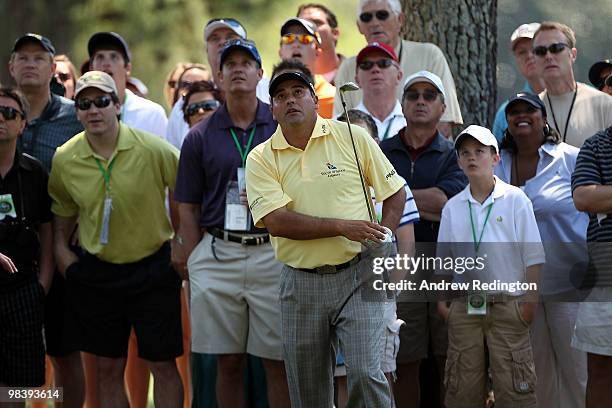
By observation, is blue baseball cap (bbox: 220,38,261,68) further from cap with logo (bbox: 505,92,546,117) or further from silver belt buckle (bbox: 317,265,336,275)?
silver belt buckle (bbox: 317,265,336,275)

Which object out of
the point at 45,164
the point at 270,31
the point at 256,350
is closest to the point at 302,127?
the point at 256,350

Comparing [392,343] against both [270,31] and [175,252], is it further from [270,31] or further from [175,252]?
[270,31]

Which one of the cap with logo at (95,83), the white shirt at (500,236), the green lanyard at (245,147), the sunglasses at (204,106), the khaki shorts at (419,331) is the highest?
the cap with logo at (95,83)

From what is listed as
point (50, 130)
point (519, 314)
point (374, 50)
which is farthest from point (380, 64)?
point (50, 130)

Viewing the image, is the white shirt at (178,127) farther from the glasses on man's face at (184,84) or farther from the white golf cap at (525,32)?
the white golf cap at (525,32)

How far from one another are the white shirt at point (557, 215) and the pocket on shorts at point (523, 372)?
0.61 meters

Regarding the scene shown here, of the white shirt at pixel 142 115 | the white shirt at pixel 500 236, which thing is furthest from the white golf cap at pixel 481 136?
the white shirt at pixel 142 115

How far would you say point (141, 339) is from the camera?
8.28 metres

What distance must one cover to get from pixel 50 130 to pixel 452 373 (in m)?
3.31

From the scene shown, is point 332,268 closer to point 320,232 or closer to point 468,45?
point 320,232

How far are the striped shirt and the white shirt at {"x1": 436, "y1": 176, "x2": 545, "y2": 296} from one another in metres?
0.35

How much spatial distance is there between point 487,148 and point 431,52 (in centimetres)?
169

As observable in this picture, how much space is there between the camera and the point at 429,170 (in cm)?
813

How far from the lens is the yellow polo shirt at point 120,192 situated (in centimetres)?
825
